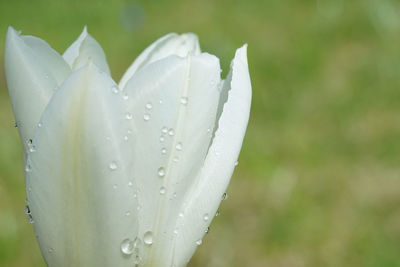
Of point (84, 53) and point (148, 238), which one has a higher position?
point (84, 53)

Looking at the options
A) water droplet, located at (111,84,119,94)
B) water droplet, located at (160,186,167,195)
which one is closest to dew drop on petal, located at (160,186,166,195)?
water droplet, located at (160,186,167,195)

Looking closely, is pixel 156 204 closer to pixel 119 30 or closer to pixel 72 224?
pixel 72 224

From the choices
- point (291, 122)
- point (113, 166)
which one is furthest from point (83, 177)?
point (291, 122)

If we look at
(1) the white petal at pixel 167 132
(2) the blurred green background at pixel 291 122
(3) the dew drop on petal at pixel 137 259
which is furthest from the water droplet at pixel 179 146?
(2) the blurred green background at pixel 291 122

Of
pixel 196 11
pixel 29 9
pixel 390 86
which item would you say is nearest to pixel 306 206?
pixel 390 86

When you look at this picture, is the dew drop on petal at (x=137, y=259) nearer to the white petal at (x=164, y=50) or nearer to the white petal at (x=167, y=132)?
the white petal at (x=167, y=132)

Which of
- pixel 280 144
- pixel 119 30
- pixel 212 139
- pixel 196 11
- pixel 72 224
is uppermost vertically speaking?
pixel 196 11

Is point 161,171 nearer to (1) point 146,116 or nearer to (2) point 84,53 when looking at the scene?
(1) point 146,116
